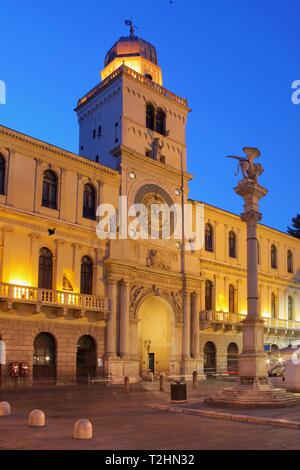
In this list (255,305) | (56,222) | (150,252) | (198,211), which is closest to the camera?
(255,305)

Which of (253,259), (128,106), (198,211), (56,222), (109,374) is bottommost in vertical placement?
(109,374)

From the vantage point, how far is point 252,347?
22984mm

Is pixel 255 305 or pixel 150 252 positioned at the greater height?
pixel 150 252

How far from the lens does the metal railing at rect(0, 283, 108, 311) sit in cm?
3044

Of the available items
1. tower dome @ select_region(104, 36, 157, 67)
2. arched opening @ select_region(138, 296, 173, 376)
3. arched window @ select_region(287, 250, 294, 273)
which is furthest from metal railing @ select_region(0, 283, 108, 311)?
arched window @ select_region(287, 250, 294, 273)

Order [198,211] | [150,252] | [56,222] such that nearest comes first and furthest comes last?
[56,222], [150,252], [198,211]

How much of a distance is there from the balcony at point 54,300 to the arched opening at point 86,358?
167 centimetres

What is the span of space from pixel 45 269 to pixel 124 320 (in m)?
6.58

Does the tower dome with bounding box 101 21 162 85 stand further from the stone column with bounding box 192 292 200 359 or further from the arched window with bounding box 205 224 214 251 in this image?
the stone column with bounding box 192 292 200 359
